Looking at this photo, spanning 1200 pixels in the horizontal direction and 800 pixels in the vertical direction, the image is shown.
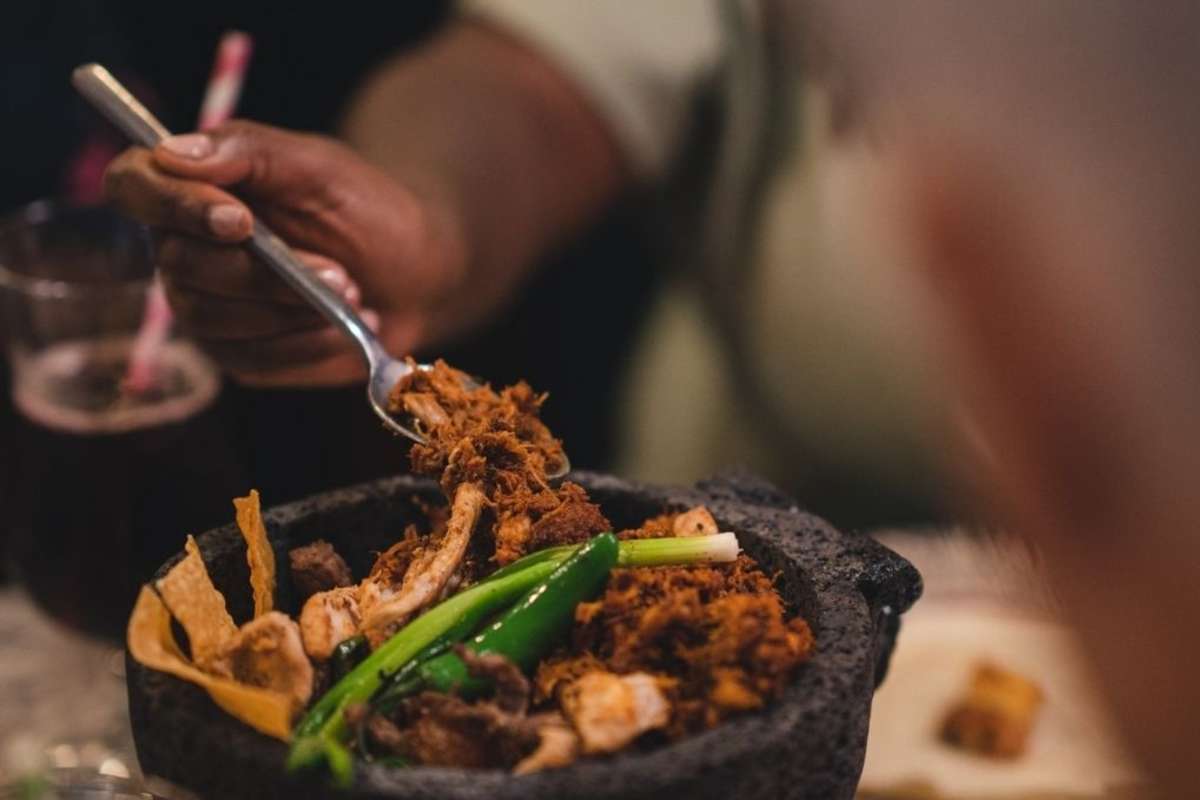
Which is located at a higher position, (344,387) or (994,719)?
(994,719)

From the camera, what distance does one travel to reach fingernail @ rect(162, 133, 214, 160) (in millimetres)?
1407

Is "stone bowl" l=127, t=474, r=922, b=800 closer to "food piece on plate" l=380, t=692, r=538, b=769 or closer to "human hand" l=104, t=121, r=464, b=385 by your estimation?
"food piece on plate" l=380, t=692, r=538, b=769

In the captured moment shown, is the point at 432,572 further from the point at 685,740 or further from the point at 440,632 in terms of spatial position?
the point at 685,740

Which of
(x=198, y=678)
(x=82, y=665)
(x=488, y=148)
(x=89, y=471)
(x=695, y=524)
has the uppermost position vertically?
(x=488, y=148)

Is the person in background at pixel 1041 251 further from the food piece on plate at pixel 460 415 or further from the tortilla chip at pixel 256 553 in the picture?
the tortilla chip at pixel 256 553

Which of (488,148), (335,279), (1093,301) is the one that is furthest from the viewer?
(488,148)

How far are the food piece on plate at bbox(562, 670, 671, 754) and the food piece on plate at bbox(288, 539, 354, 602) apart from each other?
28 cm

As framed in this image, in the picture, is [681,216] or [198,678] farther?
[681,216]

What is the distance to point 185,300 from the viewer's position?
1639 millimetres

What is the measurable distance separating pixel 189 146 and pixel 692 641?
891mm

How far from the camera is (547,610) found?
880 millimetres

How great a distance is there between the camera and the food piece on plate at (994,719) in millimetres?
1464

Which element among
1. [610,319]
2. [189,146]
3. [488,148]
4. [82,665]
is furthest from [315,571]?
[610,319]

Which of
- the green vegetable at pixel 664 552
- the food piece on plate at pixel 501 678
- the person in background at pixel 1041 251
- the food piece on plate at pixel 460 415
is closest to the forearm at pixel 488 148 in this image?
the person in background at pixel 1041 251
